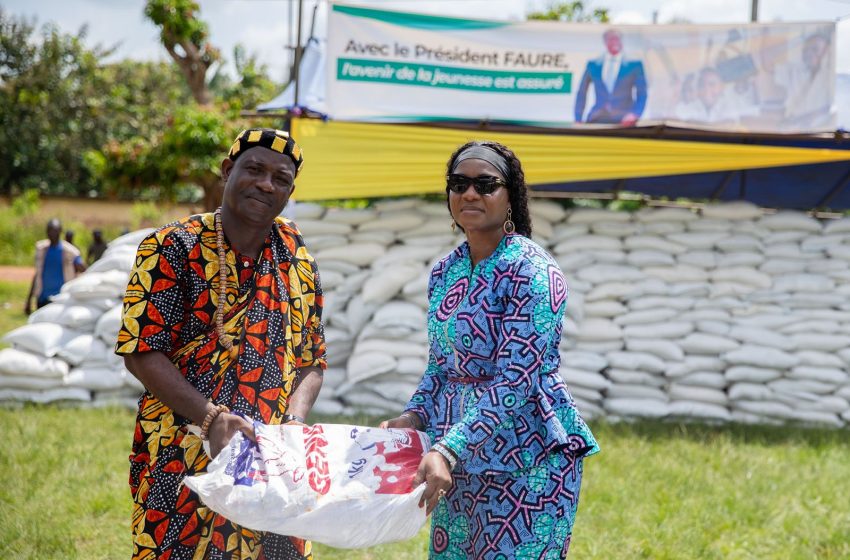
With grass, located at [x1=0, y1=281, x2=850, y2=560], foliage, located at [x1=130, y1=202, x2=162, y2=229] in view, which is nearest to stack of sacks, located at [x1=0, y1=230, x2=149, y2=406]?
grass, located at [x1=0, y1=281, x2=850, y2=560]

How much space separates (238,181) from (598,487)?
10.6 feet

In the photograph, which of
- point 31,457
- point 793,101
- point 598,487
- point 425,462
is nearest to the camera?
point 425,462

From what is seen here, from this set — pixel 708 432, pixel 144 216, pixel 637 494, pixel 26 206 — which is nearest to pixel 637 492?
pixel 637 494

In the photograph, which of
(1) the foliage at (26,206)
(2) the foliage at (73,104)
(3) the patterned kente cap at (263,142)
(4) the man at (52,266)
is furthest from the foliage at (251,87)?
(3) the patterned kente cap at (263,142)

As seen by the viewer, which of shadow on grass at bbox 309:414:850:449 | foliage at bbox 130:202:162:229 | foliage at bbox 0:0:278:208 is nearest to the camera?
shadow on grass at bbox 309:414:850:449

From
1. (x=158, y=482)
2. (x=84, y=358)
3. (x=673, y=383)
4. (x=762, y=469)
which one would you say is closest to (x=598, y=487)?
(x=762, y=469)

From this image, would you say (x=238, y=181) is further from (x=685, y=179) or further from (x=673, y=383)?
(x=685, y=179)

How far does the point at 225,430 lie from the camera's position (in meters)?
2.06

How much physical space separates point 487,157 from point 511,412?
2.26 ft

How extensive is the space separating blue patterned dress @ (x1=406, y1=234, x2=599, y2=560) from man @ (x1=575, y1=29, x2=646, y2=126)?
4.27 meters

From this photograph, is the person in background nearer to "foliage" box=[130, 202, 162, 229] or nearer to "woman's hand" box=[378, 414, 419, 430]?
"foliage" box=[130, 202, 162, 229]

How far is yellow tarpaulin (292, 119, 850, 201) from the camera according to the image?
611 cm

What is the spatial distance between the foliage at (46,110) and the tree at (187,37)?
10300 mm

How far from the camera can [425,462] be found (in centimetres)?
198
